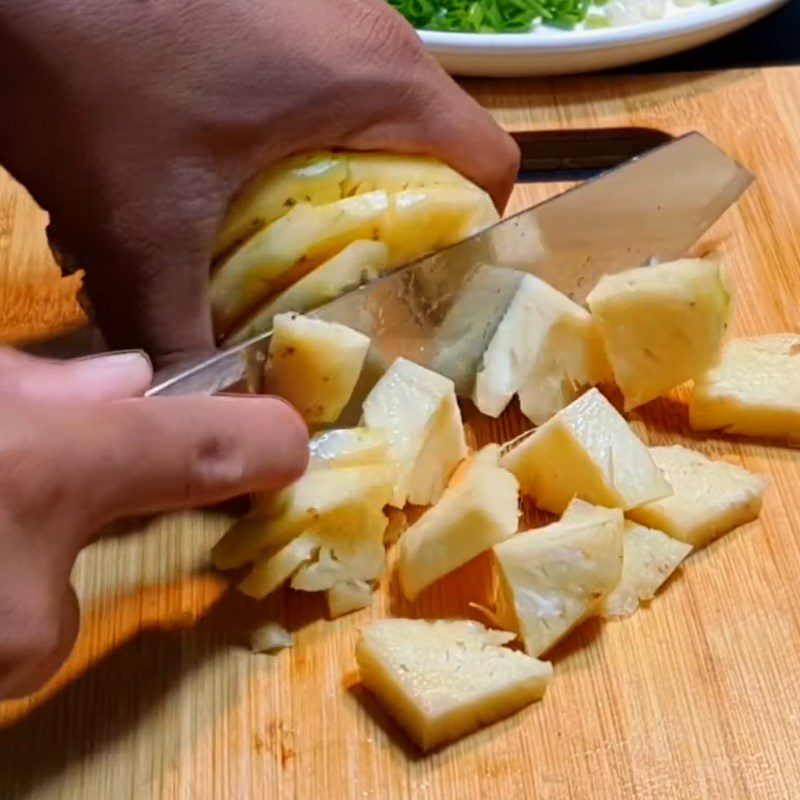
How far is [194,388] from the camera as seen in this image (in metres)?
1.07

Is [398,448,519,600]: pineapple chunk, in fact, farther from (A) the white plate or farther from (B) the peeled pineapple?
(A) the white plate

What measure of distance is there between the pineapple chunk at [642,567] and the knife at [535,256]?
11.0 inches

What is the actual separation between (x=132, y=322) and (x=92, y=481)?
374 millimetres

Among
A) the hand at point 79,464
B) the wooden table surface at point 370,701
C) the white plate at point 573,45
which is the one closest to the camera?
the hand at point 79,464

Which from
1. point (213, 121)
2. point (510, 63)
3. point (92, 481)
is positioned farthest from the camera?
point (510, 63)

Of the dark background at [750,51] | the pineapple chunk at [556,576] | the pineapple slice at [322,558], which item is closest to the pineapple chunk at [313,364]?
the pineapple slice at [322,558]

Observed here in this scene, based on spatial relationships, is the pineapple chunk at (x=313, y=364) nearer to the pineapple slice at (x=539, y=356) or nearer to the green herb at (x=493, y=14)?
the pineapple slice at (x=539, y=356)

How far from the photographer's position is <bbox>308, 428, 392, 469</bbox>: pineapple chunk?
109cm

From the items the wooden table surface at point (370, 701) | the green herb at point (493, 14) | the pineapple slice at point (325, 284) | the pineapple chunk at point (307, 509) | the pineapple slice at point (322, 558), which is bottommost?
the wooden table surface at point (370, 701)

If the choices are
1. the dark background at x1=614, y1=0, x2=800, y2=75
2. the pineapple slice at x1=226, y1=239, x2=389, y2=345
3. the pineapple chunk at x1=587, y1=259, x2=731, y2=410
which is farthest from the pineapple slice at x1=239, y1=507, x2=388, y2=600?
the dark background at x1=614, y1=0, x2=800, y2=75

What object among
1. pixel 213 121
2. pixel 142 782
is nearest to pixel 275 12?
pixel 213 121

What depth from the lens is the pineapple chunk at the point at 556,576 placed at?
102 centimetres

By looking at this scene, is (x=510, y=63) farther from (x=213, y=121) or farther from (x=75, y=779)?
(x=75, y=779)

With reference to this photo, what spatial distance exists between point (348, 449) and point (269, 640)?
19 cm
